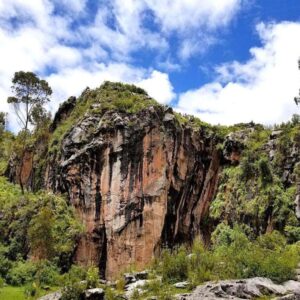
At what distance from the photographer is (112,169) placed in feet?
108

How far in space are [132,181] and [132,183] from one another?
15 centimetres

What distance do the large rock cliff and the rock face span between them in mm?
69

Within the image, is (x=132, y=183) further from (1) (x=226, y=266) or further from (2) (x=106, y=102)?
(1) (x=226, y=266)

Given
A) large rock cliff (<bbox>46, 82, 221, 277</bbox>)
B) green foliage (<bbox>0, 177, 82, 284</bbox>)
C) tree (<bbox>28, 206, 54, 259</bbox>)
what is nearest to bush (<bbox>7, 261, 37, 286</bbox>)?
green foliage (<bbox>0, 177, 82, 284</bbox>)

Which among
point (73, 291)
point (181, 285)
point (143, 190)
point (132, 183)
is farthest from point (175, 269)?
point (132, 183)

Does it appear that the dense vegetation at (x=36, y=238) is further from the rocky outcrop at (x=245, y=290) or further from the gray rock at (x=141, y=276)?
the rocky outcrop at (x=245, y=290)

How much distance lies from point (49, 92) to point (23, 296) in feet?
69.9

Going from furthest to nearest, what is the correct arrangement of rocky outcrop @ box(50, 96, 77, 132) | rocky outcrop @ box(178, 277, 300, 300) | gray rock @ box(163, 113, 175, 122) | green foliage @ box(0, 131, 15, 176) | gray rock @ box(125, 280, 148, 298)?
green foliage @ box(0, 131, 15, 176) → rocky outcrop @ box(50, 96, 77, 132) → gray rock @ box(163, 113, 175, 122) → gray rock @ box(125, 280, 148, 298) → rocky outcrop @ box(178, 277, 300, 300)

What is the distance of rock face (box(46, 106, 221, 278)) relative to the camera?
3138cm

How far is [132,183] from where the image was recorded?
1276 inches

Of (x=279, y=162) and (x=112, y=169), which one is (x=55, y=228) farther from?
(x=279, y=162)

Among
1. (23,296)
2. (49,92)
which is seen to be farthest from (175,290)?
(49,92)

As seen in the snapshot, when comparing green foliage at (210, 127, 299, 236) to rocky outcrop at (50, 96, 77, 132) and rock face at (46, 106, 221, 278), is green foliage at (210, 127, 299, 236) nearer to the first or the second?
rock face at (46, 106, 221, 278)

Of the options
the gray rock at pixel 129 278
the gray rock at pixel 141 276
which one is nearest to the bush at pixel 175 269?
the gray rock at pixel 141 276
